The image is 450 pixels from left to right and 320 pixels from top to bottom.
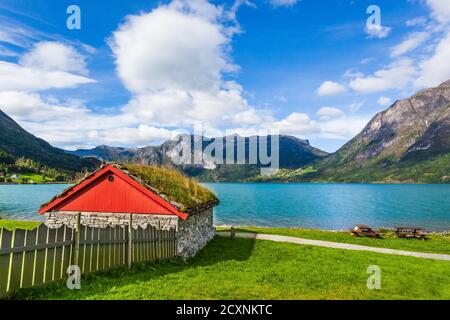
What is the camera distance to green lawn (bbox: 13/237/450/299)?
451 inches

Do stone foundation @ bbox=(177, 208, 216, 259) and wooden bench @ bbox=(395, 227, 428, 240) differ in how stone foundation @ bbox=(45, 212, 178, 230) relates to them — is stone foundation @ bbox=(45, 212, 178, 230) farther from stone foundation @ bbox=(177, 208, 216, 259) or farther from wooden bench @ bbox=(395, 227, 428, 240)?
wooden bench @ bbox=(395, 227, 428, 240)

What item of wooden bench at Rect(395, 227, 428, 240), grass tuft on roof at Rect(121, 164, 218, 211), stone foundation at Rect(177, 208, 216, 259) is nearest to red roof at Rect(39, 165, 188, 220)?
grass tuft on roof at Rect(121, 164, 218, 211)

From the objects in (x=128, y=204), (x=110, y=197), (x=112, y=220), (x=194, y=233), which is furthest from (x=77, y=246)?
(x=194, y=233)

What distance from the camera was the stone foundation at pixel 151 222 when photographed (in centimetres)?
2041

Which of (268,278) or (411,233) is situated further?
(411,233)

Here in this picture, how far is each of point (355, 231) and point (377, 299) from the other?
28.8 meters

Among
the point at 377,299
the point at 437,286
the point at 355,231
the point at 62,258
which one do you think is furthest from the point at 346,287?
the point at 355,231

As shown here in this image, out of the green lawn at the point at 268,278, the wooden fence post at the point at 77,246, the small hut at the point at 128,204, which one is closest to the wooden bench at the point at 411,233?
the green lawn at the point at 268,278

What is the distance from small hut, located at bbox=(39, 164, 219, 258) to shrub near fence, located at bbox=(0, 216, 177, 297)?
9.38 ft

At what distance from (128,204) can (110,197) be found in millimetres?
1468

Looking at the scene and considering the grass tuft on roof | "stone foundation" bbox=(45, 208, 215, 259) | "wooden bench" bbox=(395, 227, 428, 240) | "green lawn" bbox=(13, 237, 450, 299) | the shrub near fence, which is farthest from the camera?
"wooden bench" bbox=(395, 227, 428, 240)

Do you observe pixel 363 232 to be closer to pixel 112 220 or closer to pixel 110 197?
pixel 112 220

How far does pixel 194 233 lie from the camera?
23297 millimetres

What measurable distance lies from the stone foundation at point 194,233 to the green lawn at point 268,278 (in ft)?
2.70
